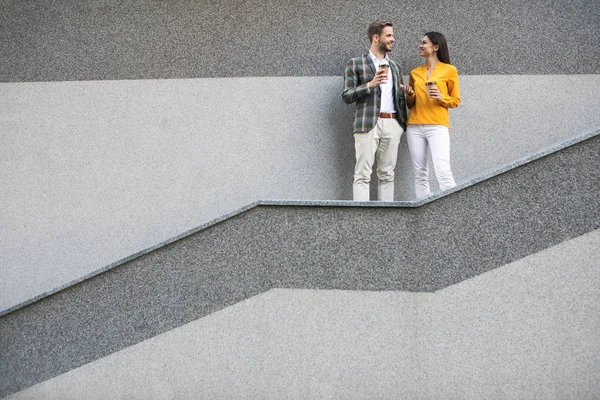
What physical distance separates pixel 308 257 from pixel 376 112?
1355mm

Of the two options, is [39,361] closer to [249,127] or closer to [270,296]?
[270,296]

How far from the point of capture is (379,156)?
5117 millimetres

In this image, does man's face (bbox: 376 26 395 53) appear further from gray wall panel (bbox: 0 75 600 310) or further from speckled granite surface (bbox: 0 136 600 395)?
speckled granite surface (bbox: 0 136 600 395)

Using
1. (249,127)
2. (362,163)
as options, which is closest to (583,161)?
(362,163)

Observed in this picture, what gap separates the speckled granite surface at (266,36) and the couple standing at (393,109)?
1.65 ft

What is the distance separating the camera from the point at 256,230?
4.19 meters

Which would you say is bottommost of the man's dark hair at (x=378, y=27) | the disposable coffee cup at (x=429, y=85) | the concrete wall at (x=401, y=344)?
the concrete wall at (x=401, y=344)

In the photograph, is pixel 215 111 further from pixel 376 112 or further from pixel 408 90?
pixel 408 90

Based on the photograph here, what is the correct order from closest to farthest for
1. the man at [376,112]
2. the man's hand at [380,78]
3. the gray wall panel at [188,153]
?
the man's hand at [380,78], the man at [376,112], the gray wall panel at [188,153]

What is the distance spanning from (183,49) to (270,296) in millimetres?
2401

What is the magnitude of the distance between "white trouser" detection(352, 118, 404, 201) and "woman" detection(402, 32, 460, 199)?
0.40 ft

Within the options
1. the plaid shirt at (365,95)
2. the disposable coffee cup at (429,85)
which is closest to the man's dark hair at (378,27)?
the plaid shirt at (365,95)

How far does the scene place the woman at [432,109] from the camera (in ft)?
15.7

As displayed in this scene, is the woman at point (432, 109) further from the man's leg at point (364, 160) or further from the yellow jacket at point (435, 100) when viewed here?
the man's leg at point (364, 160)
